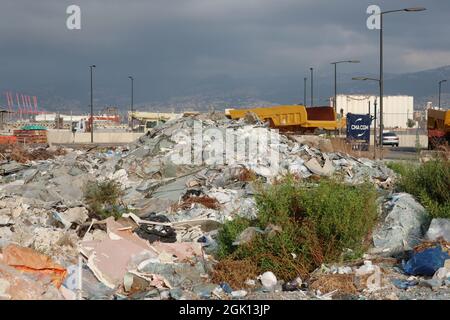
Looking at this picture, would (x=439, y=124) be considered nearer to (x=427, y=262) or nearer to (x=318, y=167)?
(x=318, y=167)

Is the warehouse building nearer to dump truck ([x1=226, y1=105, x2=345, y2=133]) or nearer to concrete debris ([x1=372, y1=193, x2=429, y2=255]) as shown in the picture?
dump truck ([x1=226, y1=105, x2=345, y2=133])

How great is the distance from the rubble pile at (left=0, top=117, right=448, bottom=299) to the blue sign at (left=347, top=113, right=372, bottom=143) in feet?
30.2

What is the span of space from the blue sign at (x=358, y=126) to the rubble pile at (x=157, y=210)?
30.2 feet

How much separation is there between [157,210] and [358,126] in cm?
1915

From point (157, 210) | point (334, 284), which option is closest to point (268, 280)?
point (334, 284)

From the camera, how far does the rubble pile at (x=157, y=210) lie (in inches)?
341

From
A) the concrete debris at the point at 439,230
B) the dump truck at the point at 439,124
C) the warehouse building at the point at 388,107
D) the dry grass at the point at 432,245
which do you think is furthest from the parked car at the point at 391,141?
the warehouse building at the point at 388,107

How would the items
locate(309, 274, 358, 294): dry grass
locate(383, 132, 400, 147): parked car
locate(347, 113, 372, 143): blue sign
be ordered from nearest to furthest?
locate(309, 274, 358, 294): dry grass, locate(347, 113, 372, 143): blue sign, locate(383, 132, 400, 147): parked car

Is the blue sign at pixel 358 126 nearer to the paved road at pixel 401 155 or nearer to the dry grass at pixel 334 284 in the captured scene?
the paved road at pixel 401 155

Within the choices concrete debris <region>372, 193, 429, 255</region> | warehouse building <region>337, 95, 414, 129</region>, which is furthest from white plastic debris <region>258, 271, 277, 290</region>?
warehouse building <region>337, 95, 414, 129</region>

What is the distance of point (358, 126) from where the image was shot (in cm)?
3098

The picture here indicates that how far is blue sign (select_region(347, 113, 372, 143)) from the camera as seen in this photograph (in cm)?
3077
